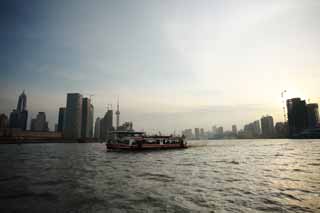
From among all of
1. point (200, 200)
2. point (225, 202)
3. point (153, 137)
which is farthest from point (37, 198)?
point (153, 137)

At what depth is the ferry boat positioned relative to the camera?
79.4 meters

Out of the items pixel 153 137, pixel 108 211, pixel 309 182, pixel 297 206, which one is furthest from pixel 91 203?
pixel 153 137

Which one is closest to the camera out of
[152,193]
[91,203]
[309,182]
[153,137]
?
[91,203]

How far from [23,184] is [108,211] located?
15626mm

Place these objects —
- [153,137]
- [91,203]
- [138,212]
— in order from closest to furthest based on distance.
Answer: [138,212] → [91,203] → [153,137]

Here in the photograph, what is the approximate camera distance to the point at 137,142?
80.4m

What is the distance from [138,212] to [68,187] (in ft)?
38.5

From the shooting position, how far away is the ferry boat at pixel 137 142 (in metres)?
79.4

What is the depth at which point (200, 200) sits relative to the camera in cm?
1684

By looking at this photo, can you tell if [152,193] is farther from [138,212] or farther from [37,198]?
[37,198]

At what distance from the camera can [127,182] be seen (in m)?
24.6

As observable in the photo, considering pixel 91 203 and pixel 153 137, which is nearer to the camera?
pixel 91 203

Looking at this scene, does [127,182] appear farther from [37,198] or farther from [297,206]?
[297,206]

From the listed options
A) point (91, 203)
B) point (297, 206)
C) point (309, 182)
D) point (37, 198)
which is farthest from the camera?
point (309, 182)
